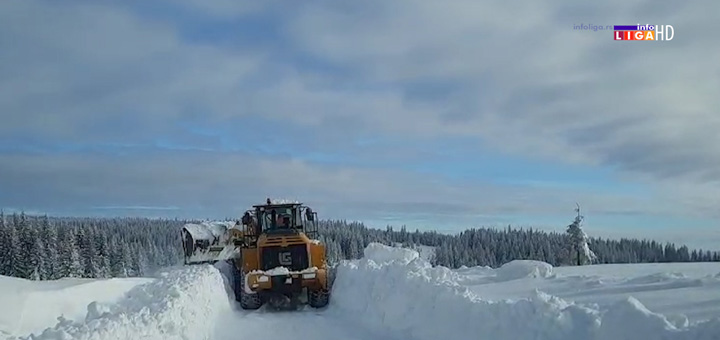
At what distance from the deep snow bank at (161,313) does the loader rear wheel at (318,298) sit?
7.47ft

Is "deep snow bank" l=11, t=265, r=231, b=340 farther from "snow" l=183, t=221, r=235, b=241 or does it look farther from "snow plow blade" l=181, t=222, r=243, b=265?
"snow" l=183, t=221, r=235, b=241

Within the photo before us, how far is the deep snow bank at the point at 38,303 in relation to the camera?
1029 cm

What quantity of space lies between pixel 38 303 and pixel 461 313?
7.64m

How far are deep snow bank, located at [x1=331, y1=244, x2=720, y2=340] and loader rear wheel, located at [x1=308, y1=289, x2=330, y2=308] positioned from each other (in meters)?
0.31

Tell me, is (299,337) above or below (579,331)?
below

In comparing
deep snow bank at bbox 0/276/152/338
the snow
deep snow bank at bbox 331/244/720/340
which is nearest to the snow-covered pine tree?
the snow

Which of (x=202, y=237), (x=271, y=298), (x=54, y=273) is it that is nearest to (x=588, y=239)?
(x=202, y=237)

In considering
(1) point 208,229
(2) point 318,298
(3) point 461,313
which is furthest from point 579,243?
(3) point 461,313

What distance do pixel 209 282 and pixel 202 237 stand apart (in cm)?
1480

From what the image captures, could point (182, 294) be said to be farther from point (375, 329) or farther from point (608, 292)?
point (608, 292)

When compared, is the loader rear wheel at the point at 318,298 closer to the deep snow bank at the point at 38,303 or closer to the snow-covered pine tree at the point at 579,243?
the deep snow bank at the point at 38,303

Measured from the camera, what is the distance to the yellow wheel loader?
17.1m

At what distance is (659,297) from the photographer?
11359 mm

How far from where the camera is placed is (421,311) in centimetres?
1185
